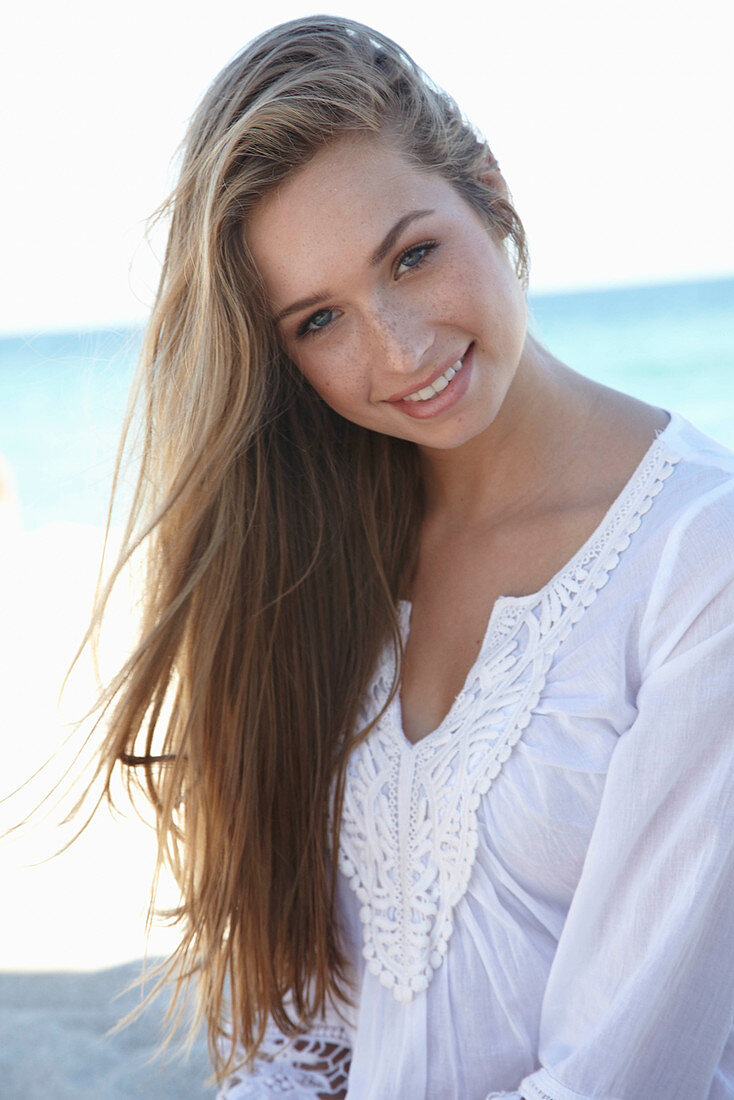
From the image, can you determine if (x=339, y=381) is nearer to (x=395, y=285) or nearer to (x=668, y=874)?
(x=395, y=285)

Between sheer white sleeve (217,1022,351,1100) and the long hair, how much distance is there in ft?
0.14

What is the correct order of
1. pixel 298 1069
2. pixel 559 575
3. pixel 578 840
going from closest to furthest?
pixel 578 840 < pixel 559 575 < pixel 298 1069

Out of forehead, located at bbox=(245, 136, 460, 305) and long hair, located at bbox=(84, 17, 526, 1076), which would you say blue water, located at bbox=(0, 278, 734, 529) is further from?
forehead, located at bbox=(245, 136, 460, 305)

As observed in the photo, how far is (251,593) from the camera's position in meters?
1.85

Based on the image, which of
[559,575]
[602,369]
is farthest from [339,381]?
[602,369]

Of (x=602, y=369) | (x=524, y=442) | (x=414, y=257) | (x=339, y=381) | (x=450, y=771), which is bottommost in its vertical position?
(x=450, y=771)

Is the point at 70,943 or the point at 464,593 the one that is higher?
the point at 464,593

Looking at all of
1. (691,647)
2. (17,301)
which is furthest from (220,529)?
(17,301)

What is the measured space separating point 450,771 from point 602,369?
65.5 feet

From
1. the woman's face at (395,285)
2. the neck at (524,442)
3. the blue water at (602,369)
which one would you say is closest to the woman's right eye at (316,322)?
the woman's face at (395,285)

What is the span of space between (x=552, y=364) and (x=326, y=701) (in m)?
0.72

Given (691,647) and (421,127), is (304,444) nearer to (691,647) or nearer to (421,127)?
(421,127)

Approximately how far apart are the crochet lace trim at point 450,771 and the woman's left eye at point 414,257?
0.44m

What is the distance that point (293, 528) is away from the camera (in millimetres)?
1900
